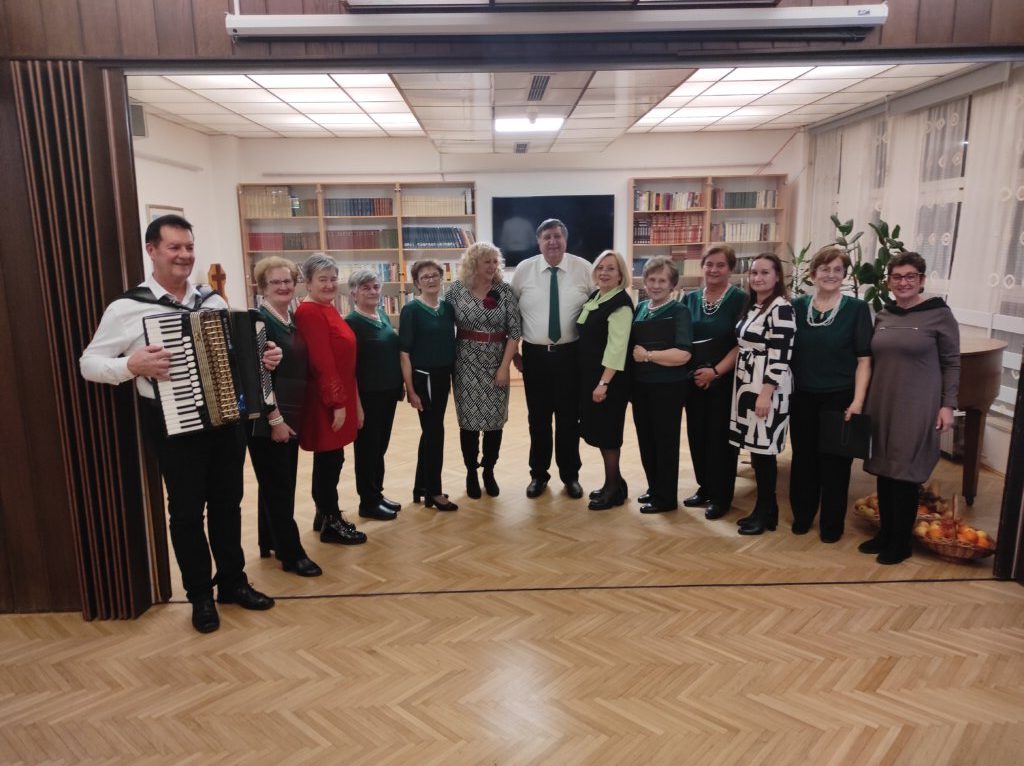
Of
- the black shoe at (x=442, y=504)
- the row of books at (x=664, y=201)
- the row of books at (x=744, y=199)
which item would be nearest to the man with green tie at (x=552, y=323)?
the black shoe at (x=442, y=504)

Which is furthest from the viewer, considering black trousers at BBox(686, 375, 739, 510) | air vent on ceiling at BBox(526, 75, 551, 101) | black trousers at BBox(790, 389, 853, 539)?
air vent on ceiling at BBox(526, 75, 551, 101)

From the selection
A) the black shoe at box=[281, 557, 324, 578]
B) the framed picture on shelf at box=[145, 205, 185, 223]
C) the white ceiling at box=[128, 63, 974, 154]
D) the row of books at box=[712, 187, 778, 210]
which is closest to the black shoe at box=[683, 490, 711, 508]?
the black shoe at box=[281, 557, 324, 578]

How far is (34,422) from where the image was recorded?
2.79m

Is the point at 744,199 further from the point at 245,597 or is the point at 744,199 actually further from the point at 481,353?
the point at 245,597

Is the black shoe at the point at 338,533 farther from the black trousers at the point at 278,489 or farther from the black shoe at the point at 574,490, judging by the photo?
the black shoe at the point at 574,490

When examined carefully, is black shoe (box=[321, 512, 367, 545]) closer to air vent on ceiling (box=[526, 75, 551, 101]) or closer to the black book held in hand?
the black book held in hand

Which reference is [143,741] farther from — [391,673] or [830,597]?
[830,597]

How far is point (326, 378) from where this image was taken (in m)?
3.18

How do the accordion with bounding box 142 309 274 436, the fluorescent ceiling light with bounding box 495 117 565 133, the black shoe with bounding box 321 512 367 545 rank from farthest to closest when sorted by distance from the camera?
1. the fluorescent ceiling light with bounding box 495 117 565 133
2. the black shoe with bounding box 321 512 367 545
3. the accordion with bounding box 142 309 274 436

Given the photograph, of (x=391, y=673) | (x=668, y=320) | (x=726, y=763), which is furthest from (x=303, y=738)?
(x=668, y=320)

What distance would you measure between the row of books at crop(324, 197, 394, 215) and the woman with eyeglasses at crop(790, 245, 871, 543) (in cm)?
581

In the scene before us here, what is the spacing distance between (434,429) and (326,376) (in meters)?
0.89

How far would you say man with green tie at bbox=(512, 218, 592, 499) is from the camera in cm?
389

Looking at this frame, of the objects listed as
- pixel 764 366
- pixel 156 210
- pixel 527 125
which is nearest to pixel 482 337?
pixel 764 366
